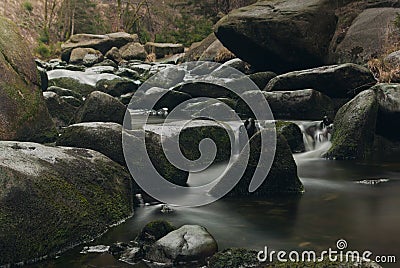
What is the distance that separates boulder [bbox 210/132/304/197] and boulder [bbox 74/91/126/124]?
337cm

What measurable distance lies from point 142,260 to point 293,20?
10282 mm

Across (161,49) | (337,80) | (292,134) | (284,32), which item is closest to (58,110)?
(292,134)

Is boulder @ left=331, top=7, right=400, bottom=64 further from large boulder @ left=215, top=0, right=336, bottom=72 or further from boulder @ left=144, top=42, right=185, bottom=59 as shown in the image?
boulder @ left=144, top=42, right=185, bottom=59

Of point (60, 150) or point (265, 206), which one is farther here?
point (265, 206)

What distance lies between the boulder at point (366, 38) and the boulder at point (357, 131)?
4.51m

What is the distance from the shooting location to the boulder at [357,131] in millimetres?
8508

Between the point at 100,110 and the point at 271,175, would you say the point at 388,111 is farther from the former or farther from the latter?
the point at 100,110

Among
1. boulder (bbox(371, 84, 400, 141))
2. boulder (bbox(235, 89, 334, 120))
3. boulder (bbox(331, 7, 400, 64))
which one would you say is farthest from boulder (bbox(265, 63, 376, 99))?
boulder (bbox(331, 7, 400, 64))

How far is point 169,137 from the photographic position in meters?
6.85

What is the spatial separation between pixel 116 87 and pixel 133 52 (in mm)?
10684

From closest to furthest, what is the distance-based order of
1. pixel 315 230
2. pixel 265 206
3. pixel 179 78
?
1. pixel 315 230
2. pixel 265 206
3. pixel 179 78

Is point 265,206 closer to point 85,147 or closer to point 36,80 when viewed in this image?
point 85,147

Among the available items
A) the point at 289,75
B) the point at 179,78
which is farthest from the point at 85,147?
the point at 179,78

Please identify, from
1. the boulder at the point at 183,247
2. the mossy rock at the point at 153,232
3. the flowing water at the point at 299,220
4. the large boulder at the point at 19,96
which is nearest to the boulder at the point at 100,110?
the large boulder at the point at 19,96
